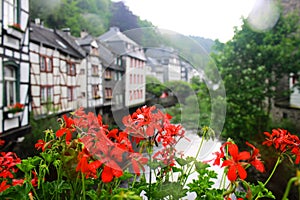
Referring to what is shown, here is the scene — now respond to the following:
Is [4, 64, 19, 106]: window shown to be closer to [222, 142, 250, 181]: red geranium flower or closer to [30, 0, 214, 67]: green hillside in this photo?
[30, 0, 214, 67]: green hillside

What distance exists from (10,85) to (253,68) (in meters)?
2.53

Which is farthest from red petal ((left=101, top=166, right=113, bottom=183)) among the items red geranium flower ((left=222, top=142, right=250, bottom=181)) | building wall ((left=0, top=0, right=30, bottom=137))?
building wall ((left=0, top=0, right=30, bottom=137))

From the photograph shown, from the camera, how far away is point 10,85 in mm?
2506

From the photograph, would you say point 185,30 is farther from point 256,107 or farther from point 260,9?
point 260,9

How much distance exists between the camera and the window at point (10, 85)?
238 centimetres

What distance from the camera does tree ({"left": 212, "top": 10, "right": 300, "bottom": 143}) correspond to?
2.89 metres

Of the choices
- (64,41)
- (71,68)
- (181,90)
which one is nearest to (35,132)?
(71,68)

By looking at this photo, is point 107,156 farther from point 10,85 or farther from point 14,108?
point 10,85

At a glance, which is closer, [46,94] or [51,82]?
[46,94]

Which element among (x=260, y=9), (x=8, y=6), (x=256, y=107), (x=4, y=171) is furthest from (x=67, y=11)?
(x=4, y=171)

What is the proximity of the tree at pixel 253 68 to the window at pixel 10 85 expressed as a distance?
2150 millimetres

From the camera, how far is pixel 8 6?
228 centimetres

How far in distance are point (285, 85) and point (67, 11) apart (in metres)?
3.95

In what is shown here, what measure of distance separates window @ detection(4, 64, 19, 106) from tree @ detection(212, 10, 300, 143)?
2150mm
